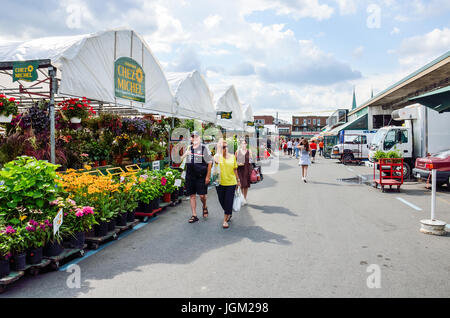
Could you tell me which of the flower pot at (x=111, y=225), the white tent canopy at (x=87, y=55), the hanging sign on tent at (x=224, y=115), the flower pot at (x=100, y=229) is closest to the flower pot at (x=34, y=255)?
the flower pot at (x=100, y=229)

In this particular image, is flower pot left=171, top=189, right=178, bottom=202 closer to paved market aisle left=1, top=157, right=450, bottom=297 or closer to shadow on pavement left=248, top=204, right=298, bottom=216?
paved market aisle left=1, top=157, right=450, bottom=297

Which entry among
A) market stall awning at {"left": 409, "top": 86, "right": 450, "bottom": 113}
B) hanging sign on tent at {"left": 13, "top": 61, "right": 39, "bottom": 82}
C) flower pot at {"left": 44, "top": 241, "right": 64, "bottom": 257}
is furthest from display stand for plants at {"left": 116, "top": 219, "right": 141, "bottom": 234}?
market stall awning at {"left": 409, "top": 86, "right": 450, "bottom": 113}

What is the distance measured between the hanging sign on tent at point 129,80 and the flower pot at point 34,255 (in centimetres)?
481

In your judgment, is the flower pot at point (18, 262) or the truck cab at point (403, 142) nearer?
the flower pot at point (18, 262)

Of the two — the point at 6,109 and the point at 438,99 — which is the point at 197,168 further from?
the point at 438,99

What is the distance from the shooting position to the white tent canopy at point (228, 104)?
18.4 m

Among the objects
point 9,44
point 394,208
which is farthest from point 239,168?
point 9,44

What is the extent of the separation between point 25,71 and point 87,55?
1504 mm

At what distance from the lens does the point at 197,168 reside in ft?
23.8

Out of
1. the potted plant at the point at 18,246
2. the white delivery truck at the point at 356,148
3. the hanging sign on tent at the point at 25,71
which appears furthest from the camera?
the white delivery truck at the point at 356,148

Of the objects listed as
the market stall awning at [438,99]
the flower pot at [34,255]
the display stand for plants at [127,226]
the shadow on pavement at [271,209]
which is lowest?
the shadow on pavement at [271,209]

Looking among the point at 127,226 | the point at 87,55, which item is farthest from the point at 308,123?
Result: the point at 127,226

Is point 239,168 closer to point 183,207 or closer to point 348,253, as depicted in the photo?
point 183,207

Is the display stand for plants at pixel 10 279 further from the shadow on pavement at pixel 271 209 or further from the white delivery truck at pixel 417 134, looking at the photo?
the white delivery truck at pixel 417 134
